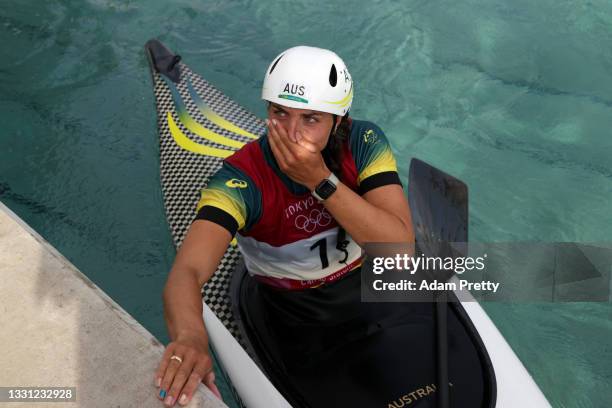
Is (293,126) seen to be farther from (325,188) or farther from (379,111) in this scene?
(379,111)

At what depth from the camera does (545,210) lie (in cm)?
496

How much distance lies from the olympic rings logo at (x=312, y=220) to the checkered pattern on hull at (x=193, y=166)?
80 cm

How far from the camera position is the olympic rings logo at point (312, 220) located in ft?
7.94

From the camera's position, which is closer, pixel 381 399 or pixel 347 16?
pixel 381 399

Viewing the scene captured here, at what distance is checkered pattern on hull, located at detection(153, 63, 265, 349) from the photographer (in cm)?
316

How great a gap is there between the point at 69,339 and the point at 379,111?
14.6ft

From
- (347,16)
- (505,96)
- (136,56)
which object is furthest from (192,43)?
(505,96)

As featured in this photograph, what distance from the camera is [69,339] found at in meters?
2.06

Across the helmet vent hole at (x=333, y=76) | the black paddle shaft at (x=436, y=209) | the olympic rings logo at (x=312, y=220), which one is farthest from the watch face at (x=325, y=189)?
the black paddle shaft at (x=436, y=209)

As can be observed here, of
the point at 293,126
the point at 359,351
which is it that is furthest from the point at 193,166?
the point at 359,351

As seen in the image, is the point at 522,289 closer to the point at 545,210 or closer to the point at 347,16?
the point at 545,210

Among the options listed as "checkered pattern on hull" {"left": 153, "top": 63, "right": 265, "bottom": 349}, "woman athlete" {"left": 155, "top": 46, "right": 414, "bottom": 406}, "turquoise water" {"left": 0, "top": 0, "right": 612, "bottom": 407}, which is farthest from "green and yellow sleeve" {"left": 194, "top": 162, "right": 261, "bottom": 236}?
"turquoise water" {"left": 0, "top": 0, "right": 612, "bottom": 407}

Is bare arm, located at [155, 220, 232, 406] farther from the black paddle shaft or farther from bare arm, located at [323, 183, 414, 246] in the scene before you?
the black paddle shaft

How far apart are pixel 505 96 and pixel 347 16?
2.15m
